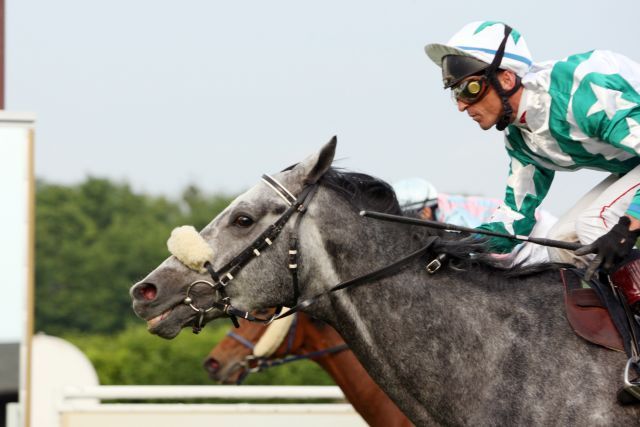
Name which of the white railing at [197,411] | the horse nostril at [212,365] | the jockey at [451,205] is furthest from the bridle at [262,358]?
the jockey at [451,205]

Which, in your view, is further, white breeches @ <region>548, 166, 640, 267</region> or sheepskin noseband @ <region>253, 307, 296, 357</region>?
sheepskin noseband @ <region>253, 307, 296, 357</region>

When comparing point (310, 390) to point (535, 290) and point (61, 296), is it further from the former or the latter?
point (61, 296)

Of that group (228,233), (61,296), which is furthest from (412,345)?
(61,296)

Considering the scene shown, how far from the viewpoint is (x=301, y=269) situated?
3.46 meters

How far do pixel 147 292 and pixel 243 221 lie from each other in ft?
1.35

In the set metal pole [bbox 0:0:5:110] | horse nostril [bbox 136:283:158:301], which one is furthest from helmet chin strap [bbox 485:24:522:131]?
metal pole [bbox 0:0:5:110]

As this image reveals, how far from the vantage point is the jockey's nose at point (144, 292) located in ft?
11.2

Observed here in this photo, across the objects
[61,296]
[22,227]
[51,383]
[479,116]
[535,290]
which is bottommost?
[61,296]

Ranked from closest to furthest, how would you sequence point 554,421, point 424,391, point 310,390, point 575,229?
point 554,421 < point 424,391 < point 575,229 < point 310,390

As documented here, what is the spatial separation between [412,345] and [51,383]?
13.0 ft

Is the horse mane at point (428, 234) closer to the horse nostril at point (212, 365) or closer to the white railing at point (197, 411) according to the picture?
the white railing at point (197, 411)

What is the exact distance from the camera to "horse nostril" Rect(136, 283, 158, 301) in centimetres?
341

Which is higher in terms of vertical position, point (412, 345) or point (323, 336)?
point (412, 345)

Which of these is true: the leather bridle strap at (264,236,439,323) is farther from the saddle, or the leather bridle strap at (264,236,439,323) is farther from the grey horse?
the saddle
